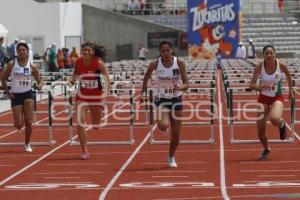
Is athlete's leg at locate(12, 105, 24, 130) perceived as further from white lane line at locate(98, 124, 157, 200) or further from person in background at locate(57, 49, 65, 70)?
person in background at locate(57, 49, 65, 70)

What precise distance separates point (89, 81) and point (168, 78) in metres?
1.49

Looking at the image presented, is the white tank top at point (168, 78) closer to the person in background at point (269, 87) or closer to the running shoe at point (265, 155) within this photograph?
the person in background at point (269, 87)

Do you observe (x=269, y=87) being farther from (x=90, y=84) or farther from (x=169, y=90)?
(x=90, y=84)

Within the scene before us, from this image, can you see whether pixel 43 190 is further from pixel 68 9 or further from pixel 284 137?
pixel 68 9

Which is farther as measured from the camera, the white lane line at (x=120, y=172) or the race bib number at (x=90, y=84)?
the race bib number at (x=90, y=84)

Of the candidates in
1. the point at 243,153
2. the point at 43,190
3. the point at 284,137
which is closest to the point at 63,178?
the point at 43,190

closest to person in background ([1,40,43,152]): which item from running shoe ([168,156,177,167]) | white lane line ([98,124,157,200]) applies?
white lane line ([98,124,157,200])

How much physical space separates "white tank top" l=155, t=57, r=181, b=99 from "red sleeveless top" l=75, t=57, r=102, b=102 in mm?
1266

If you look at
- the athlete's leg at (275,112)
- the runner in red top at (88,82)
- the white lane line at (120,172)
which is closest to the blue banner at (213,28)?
the white lane line at (120,172)

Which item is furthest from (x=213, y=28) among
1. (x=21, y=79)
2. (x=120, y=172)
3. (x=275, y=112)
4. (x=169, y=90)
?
(x=120, y=172)

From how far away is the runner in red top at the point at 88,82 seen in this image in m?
13.2

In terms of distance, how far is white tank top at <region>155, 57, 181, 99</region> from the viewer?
12266 mm

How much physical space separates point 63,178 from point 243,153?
12.1 ft

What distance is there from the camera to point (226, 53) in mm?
47719
